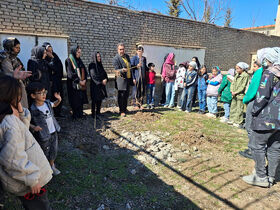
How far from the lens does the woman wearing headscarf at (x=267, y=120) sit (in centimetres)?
275

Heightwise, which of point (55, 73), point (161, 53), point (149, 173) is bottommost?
point (149, 173)

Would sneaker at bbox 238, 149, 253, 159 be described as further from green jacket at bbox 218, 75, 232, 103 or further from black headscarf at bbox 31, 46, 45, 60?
black headscarf at bbox 31, 46, 45, 60

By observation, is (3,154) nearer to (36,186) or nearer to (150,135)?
(36,186)

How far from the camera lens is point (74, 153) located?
3701mm

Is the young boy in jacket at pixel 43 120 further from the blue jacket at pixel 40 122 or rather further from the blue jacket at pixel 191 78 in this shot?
the blue jacket at pixel 191 78

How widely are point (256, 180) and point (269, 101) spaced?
1.17 metres

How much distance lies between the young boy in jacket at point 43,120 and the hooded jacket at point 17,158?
889mm

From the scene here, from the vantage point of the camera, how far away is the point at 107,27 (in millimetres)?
7805

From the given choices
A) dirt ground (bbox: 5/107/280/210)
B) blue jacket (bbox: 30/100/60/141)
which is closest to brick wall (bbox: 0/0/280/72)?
dirt ground (bbox: 5/107/280/210)

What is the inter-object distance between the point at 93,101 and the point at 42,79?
159 cm

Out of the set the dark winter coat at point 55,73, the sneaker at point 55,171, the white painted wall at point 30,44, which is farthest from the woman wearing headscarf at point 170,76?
the sneaker at point 55,171

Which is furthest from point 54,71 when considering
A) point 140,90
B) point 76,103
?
point 140,90

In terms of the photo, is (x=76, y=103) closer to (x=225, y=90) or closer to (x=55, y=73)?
(x=55, y=73)

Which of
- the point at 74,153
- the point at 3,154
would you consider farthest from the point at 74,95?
the point at 3,154
